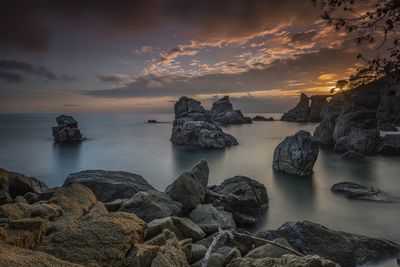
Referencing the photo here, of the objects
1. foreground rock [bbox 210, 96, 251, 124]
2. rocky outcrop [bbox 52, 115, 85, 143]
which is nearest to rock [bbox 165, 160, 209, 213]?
rocky outcrop [bbox 52, 115, 85, 143]

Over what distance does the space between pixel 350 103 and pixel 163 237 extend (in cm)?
8199

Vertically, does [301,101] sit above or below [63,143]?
above

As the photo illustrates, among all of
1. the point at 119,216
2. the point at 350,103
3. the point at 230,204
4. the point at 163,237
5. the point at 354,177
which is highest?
the point at 350,103

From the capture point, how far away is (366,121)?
63.9m

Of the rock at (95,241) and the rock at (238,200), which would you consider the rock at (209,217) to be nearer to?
the rock at (238,200)

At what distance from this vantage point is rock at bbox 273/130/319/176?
3841cm

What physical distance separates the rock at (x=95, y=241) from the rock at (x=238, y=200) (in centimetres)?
1071

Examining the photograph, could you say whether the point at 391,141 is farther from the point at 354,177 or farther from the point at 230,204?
the point at 230,204

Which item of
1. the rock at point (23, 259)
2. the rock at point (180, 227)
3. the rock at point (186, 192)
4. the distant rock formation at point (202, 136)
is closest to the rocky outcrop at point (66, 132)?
the distant rock formation at point (202, 136)

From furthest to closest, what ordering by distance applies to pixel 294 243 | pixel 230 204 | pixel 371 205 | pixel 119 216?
pixel 371 205, pixel 230 204, pixel 294 243, pixel 119 216

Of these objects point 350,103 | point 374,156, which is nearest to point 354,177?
point 374,156

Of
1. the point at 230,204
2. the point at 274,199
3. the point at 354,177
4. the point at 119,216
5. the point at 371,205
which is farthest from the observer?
the point at 354,177

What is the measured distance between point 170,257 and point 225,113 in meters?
165

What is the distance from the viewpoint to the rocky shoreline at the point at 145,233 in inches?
192
